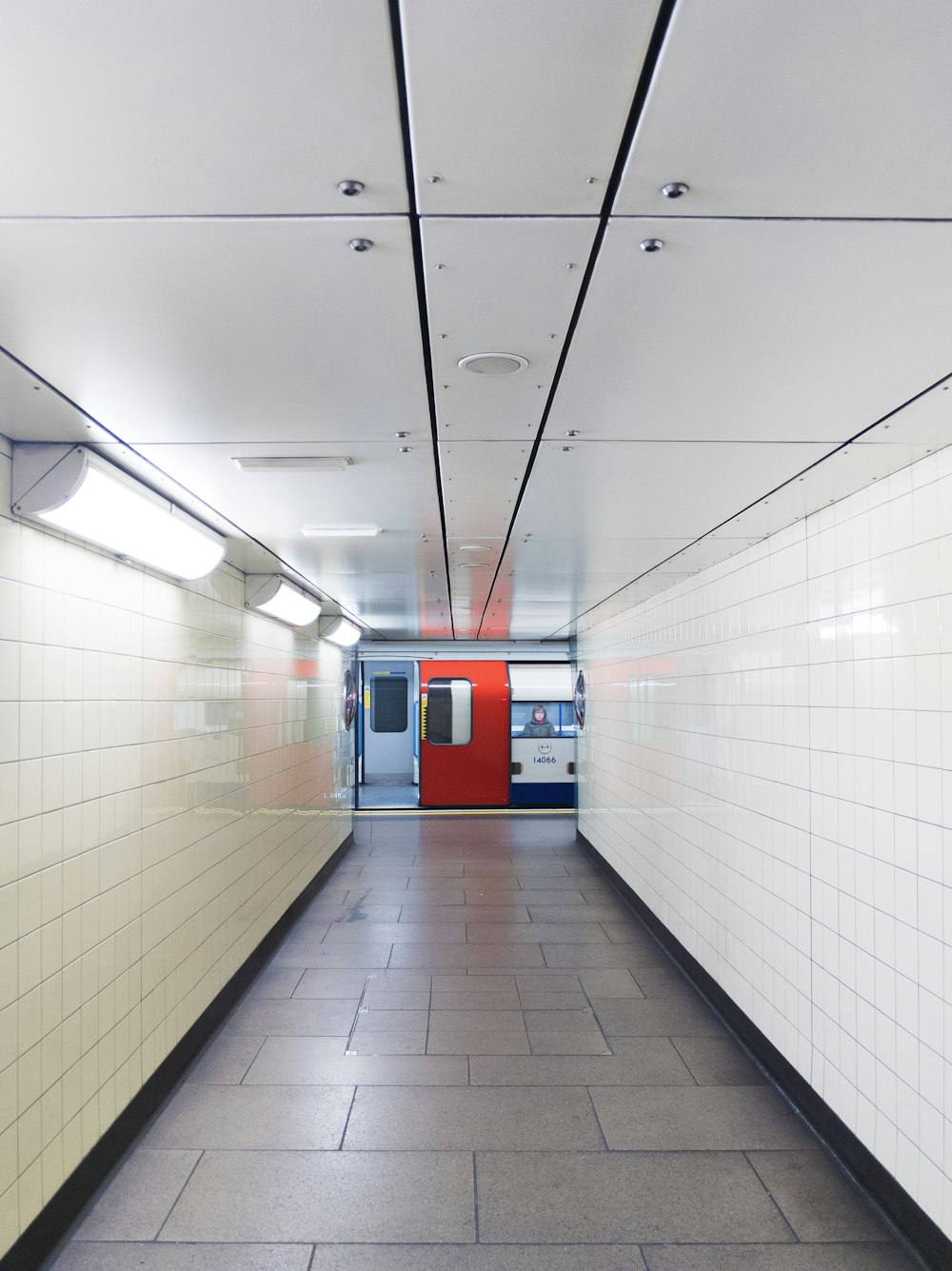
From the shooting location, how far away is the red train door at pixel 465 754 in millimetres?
11836

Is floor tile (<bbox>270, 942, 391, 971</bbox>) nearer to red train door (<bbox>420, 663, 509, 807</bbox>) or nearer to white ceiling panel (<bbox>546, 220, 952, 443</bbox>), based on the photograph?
white ceiling panel (<bbox>546, 220, 952, 443</bbox>)

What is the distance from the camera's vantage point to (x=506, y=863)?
8430 millimetres

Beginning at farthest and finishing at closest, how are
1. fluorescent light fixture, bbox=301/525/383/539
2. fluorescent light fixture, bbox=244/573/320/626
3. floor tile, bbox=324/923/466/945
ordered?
1. floor tile, bbox=324/923/466/945
2. fluorescent light fixture, bbox=244/573/320/626
3. fluorescent light fixture, bbox=301/525/383/539

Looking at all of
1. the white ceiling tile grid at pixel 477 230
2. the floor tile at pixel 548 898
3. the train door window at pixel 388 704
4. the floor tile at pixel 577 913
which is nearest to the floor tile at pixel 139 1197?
the white ceiling tile grid at pixel 477 230

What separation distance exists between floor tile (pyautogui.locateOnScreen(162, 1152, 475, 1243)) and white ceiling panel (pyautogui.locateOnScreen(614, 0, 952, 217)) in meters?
2.82

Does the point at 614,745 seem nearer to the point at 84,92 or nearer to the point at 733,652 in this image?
the point at 733,652

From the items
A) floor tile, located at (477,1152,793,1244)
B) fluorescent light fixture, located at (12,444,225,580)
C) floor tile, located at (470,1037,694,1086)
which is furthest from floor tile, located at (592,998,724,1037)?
fluorescent light fixture, located at (12,444,225,580)

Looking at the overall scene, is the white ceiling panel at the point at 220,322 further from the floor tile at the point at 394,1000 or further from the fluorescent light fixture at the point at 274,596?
the floor tile at the point at 394,1000

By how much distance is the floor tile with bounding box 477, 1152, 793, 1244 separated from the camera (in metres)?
2.65

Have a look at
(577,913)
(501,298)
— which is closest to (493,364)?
(501,298)

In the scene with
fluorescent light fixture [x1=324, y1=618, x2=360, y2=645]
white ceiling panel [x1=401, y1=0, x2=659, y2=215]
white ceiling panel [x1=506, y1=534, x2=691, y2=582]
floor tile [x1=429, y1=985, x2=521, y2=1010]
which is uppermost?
white ceiling panel [x1=401, y1=0, x2=659, y2=215]

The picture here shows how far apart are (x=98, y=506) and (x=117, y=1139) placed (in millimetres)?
2117

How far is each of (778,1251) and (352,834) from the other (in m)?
7.64

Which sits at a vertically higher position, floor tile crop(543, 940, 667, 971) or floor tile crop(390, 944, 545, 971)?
floor tile crop(390, 944, 545, 971)
